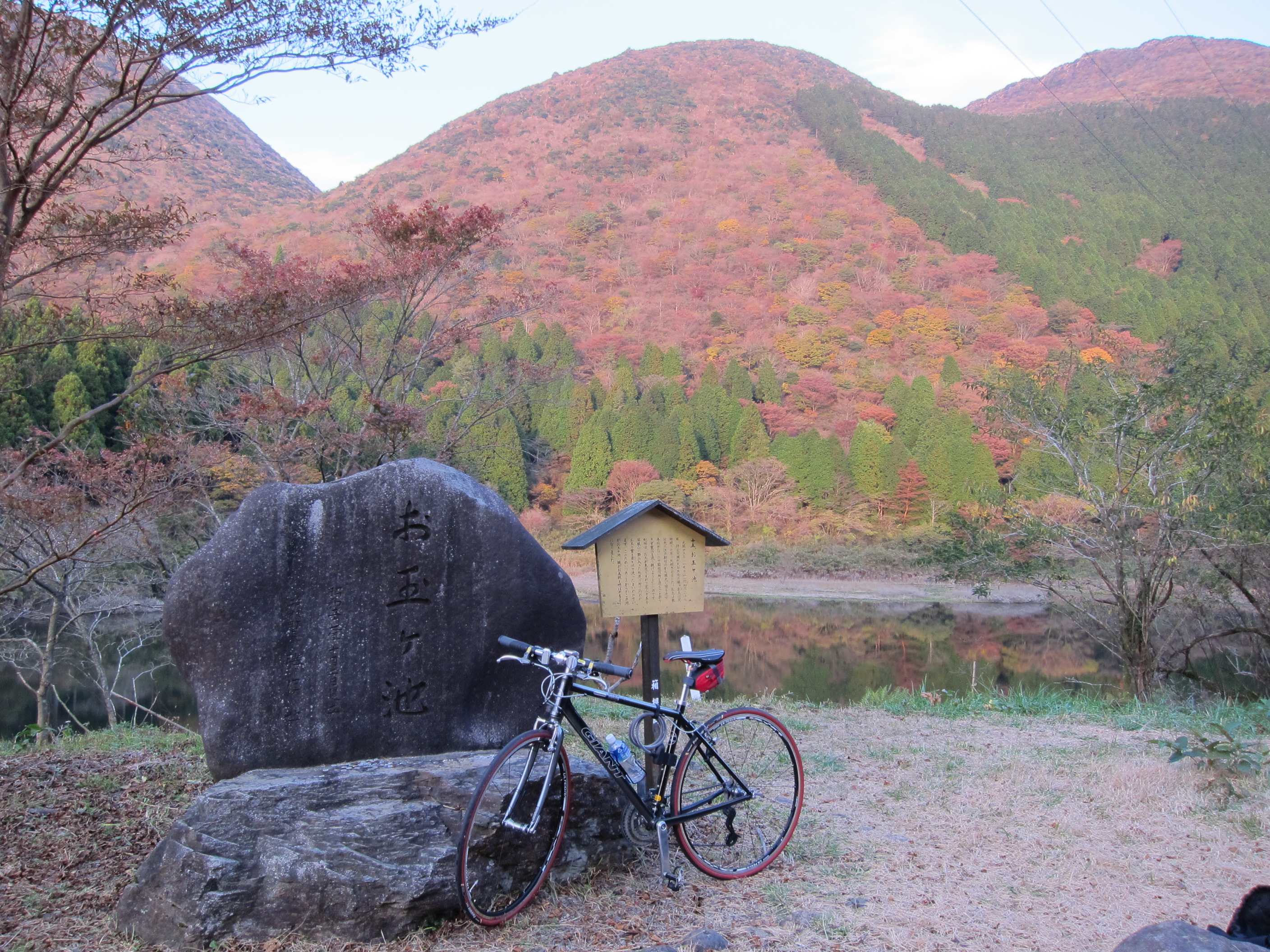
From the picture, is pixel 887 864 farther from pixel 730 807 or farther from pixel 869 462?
pixel 869 462

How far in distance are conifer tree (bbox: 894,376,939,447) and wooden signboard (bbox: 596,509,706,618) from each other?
97.0 ft

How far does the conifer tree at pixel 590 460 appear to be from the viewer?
29.7m

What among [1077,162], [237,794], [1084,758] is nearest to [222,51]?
[237,794]

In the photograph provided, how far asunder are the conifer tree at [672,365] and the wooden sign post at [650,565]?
33.4 meters

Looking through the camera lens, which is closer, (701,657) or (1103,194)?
(701,657)

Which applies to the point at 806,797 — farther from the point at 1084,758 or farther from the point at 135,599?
the point at 135,599

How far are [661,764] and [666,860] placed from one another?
13.8 inches

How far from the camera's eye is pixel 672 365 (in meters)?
38.2

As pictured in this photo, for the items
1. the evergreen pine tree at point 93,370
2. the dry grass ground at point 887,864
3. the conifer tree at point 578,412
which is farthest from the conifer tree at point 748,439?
the dry grass ground at point 887,864

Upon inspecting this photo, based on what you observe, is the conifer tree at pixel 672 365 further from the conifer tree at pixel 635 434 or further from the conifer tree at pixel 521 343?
the conifer tree at pixel 635 434

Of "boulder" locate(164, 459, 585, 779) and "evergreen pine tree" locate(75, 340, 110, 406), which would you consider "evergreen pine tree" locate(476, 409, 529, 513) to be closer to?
"evergreen pine tree" locate(75, 340, 110, 406)

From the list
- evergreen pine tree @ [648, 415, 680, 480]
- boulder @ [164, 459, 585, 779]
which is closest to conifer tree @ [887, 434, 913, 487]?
evergreen pine tree @ [648, 415, 680, 480]

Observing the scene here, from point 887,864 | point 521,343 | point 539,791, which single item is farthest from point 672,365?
point 539,791

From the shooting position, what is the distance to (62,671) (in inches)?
618
